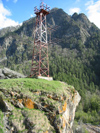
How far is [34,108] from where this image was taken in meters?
8.86

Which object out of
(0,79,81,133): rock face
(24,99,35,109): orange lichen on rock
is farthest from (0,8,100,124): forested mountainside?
(24,99,35,109): orange lichen on rock

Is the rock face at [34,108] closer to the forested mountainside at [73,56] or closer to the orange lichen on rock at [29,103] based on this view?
the orange lichen on rock at [29,103]

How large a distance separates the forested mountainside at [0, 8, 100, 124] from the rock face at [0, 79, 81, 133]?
113 feet

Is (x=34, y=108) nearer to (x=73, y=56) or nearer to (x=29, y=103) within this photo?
(x=29, y=103)

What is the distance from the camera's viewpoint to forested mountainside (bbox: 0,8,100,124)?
56.8 m

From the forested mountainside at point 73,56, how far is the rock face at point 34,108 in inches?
1354

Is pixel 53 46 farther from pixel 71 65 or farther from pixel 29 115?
pixel 29 115

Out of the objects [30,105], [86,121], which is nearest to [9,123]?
[30,105]

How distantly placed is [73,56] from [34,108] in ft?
316

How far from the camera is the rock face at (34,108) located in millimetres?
7723

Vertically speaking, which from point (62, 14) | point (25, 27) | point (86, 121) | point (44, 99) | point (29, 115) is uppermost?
point (62, 14)

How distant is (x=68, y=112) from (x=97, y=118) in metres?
37.6

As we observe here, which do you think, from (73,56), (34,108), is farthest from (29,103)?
(73,56)

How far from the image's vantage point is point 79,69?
82.2 m
